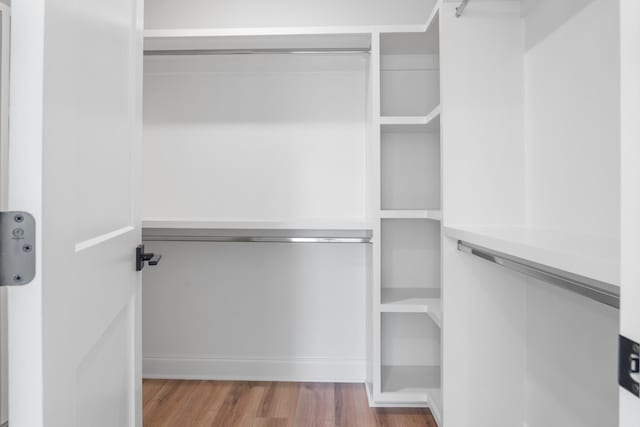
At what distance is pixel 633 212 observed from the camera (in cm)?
46

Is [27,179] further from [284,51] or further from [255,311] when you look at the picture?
[255,311]

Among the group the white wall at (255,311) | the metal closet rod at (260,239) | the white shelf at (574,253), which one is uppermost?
the white shelf at (574,253)

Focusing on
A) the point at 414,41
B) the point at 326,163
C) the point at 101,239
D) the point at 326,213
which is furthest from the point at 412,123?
the point at 101,239

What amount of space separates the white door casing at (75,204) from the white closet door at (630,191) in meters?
0.71

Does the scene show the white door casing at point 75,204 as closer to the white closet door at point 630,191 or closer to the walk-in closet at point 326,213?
the walk-in closet at point 326,213

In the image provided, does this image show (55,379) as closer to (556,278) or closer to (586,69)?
(556,278)

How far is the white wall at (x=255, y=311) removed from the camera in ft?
7.22

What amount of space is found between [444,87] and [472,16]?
270 millimetres

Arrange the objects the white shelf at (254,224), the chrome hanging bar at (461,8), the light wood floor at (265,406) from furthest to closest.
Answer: the white shelf at (254,224) → the light wood floor at (265,406) → the chrome hanging bar at (461,8)

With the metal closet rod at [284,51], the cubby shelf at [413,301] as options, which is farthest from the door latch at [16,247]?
the metal closet rod at [284,51]

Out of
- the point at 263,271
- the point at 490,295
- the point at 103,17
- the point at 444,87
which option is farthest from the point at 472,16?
the point at 263,271

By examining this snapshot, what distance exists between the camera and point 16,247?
554 mm

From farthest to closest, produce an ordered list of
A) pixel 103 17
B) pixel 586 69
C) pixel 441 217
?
pixel 441 217, pixel 586 69, pixel 103 17

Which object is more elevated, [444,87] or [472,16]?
[472,16]
